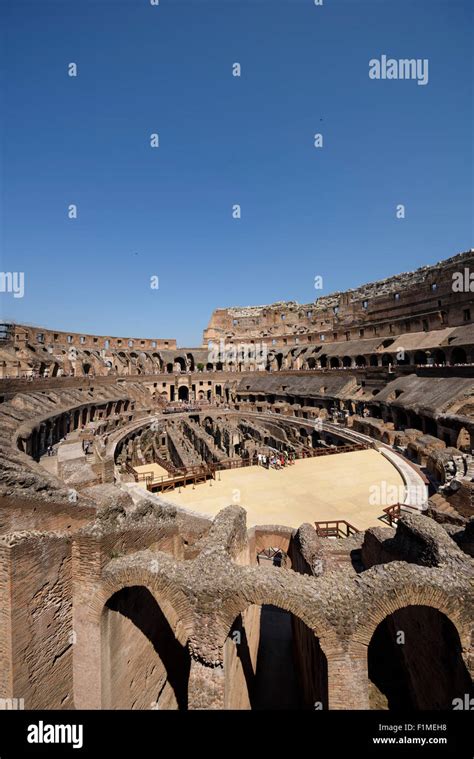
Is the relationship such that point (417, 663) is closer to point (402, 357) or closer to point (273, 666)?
point (273, 666)

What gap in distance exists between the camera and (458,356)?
27578 mm

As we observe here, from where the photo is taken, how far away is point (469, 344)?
2492 cm

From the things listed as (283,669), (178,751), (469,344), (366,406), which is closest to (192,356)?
(366,406)

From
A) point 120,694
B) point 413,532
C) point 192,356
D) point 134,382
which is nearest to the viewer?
point 120,694

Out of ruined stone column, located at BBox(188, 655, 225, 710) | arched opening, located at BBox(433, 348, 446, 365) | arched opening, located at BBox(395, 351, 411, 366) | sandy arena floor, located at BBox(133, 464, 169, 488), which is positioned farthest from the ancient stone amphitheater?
arched opening, located at BBox(395, 351, 411, 366)

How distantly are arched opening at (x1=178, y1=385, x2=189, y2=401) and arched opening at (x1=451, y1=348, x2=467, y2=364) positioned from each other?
3461cm

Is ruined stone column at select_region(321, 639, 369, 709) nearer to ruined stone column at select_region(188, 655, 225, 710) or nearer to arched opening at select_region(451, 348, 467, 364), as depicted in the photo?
ruined stone column at select_region(188, 655, 225, 710)

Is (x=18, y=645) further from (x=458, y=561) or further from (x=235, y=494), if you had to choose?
(x=235, y=494)

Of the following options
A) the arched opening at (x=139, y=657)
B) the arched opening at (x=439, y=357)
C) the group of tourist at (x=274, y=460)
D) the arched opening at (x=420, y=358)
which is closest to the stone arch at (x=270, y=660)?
the arched opening at (x=139, y=657)

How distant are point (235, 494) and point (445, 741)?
1059cm

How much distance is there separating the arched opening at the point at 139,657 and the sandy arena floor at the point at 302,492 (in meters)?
4.70

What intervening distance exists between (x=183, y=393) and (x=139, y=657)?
45.4 m

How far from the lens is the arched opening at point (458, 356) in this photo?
2694cm

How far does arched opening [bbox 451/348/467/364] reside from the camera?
2694cm
